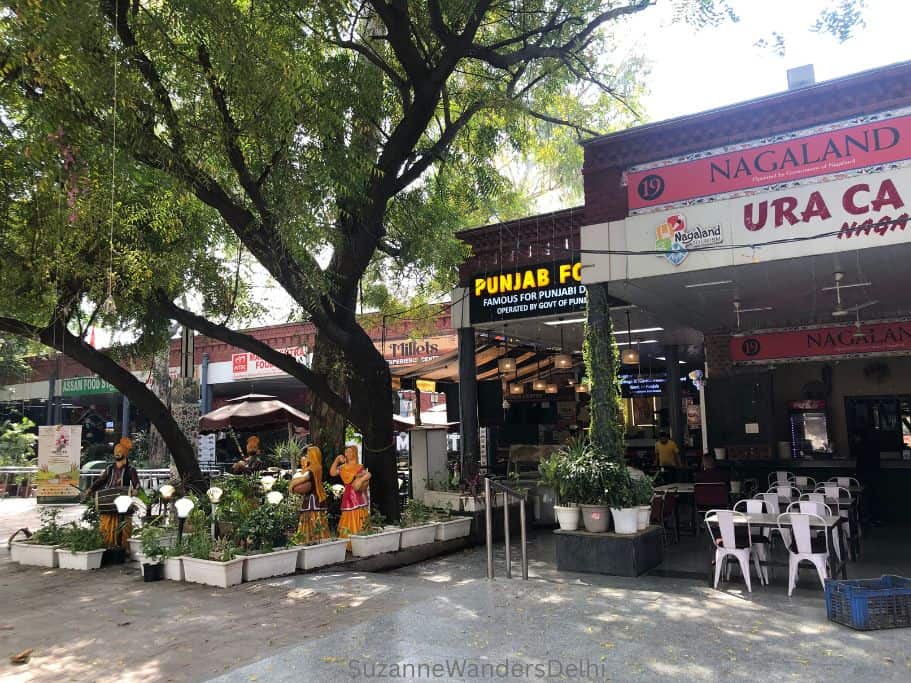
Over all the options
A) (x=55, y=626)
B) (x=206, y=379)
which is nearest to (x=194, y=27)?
(x=55, y=626)

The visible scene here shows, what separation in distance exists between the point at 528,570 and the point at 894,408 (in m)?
10.2

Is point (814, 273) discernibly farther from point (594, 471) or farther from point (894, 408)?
point (894, 408)

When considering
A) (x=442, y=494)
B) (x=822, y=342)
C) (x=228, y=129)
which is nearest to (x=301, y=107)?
(x=228, y=129)

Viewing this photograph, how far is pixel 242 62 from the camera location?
26.6 feet

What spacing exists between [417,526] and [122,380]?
5.41 meters

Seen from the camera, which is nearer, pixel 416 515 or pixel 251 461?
pixel 416 515

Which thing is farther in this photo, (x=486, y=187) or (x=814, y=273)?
(x=486, y=187)

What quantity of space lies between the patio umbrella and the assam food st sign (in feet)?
15.0

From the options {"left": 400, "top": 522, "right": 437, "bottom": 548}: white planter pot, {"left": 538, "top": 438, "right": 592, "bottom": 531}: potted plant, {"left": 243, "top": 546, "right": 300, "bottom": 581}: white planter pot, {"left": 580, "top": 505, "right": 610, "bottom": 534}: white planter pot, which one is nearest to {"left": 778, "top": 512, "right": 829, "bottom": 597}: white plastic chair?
{"left": 580, "top": 505, "right": 610, "bottom": 534}: white planter pot

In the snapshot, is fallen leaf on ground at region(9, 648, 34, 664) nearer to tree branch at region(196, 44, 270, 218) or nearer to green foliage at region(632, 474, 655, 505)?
tree branch at region(196, 44, 270, 218)

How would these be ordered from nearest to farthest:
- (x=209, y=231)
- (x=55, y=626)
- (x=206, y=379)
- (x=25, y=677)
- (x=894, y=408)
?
(x=25, y=677)
(x=55, y=626)
(x=209, y=231)
(x=894, y=408)
(x=206, y=379)

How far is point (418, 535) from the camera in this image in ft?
34.3

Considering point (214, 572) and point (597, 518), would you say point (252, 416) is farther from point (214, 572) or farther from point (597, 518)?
point (597, 518)

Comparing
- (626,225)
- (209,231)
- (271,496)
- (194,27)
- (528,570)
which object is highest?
(194,27)
